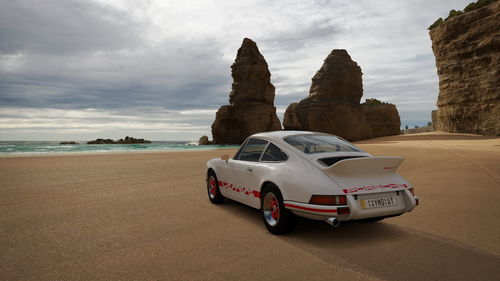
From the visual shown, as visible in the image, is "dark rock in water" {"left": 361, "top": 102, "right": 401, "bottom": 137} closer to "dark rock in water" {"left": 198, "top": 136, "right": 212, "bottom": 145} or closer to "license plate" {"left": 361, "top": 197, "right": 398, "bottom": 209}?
"dark rock in water" {"left": 198, "top": 136, "right": 212, "bottom": 145}

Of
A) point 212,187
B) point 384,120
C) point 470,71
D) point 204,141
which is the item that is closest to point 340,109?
point 384,120

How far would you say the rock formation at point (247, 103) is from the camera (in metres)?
57.9

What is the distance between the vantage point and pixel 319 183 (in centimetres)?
394

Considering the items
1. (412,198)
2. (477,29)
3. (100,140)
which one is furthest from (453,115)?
(100,140)

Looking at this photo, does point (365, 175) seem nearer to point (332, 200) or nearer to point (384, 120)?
point (332, 200)

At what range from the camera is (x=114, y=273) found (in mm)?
3211

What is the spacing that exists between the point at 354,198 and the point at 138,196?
16.8 ft

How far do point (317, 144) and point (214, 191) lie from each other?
252 centimetres

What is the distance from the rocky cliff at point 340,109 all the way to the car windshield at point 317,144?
36.0 metres

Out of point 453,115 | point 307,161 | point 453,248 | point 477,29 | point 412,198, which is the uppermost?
point 477,29

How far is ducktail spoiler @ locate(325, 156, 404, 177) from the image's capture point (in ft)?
12.9

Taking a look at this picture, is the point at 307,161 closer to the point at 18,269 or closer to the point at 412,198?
the point at 412,198

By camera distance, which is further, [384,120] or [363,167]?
[384,120]

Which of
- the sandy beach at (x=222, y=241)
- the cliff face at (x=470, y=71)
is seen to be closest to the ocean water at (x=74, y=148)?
the sandy beach at (x=222, y=241)
